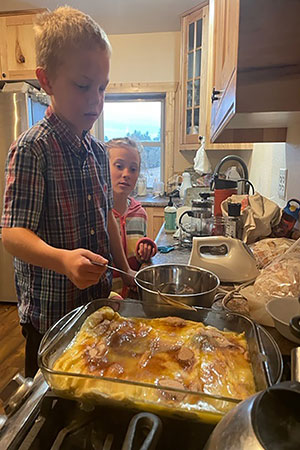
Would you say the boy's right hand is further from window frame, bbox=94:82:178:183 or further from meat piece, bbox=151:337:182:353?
window frame, bbox=94:82:178:183

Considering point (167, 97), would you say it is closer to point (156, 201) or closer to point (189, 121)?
point (189, 121)

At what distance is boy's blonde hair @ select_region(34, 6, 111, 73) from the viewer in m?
0.91

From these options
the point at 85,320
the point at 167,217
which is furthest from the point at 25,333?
the point at 167,217

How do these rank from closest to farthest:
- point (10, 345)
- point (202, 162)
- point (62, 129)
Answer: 1. point (62, 129)
2. point (10, 345)
3. point (202, 162)

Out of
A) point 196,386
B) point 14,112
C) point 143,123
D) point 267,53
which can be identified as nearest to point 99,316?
point 196,386

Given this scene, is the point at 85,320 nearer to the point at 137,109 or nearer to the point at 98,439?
the point at 98,439

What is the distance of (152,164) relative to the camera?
153 inches

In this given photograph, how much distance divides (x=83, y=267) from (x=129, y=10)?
3.01 m

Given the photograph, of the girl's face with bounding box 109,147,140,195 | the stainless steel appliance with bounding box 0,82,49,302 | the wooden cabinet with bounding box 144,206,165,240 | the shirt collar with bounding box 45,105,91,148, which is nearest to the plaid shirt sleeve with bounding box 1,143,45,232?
the shirt collar with bounding box 45,105,91,148

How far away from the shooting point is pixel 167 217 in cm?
192

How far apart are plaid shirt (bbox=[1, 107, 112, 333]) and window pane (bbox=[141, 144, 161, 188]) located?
110 inches

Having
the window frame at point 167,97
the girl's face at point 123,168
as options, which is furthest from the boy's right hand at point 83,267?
the window frame at point 167,97

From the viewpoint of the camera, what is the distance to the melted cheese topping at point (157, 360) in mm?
445

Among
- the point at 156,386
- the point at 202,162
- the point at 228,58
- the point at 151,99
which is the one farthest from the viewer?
the point at 151,99
